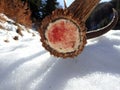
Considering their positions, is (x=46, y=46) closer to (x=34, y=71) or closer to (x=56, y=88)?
(x=34, y=71)

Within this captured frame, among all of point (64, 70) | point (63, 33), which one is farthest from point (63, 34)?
point (64, 70)

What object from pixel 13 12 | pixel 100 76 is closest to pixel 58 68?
pixel 100 76

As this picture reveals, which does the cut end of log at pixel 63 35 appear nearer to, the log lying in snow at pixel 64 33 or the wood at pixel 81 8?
the log lying in snow at pixel 64 33

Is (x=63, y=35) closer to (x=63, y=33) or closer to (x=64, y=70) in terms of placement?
(x=63, y=33)

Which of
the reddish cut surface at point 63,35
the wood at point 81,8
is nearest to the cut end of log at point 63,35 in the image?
the reddish cut surface at point 63,35

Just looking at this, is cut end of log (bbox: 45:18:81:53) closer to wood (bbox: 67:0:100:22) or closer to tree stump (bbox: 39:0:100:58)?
tree stump (bbox: 39:0:100:58)
